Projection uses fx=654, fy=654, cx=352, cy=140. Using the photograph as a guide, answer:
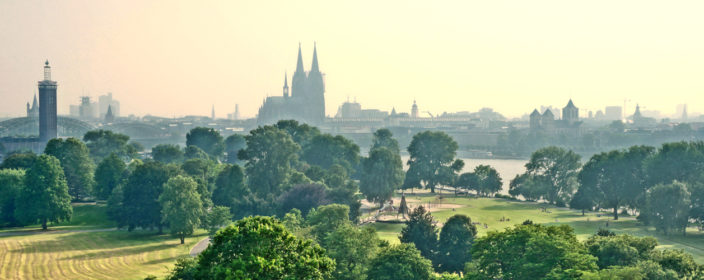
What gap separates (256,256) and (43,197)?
4549 centimetres

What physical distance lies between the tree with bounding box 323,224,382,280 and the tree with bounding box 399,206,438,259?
23.5ft

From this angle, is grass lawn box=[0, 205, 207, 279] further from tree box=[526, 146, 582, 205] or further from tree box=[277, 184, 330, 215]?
tree box=[526, 146, 582, 205]

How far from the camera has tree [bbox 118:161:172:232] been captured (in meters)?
60.2

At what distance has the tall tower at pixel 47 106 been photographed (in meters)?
128

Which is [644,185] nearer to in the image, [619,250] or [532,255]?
[619,250]

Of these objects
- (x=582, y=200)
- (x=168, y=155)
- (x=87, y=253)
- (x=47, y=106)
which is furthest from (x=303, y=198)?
(x=47, y=106)

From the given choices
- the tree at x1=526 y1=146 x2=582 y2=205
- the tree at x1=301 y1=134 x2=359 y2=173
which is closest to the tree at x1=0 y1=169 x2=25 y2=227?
the tree at x1=301 y1=134 x2=359 y2=173

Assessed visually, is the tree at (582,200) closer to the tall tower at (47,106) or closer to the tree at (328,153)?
the tree at (328,153)

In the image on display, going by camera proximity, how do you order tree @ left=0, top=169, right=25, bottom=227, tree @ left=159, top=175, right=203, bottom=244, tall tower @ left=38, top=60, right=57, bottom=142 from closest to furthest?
tree @ left=159, top=175, right=203, bottom=244, tree @ left=0, top=169, right=25, bottom=227, tall tower @ left=38, top=60, right=57, bottom=142

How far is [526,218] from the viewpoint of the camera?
68.5 meters

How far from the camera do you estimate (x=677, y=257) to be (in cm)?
3316

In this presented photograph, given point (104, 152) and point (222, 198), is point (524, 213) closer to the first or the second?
point (222, 198)

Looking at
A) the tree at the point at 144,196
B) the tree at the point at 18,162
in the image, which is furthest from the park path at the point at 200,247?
the tree at the point at 18,162

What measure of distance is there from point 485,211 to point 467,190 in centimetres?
2259
